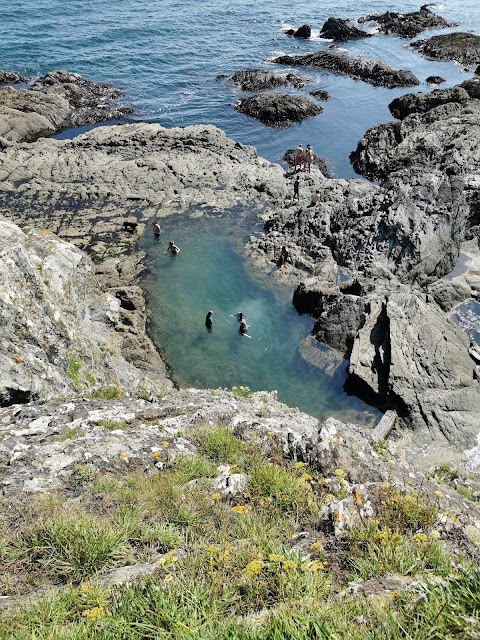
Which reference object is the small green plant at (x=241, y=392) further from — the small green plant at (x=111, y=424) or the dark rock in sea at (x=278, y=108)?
the dark rock in sea at (x=278, y=108)

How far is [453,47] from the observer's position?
237 ft

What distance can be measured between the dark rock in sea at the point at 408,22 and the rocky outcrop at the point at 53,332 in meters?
85.9

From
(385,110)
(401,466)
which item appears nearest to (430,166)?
(385,110)

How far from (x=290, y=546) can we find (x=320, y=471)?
275 centimetres

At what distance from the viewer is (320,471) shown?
386 inches

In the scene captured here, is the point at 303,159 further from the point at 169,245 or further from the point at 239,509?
the point at 239,509

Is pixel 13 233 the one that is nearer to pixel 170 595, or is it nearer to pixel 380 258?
pixel 170 595

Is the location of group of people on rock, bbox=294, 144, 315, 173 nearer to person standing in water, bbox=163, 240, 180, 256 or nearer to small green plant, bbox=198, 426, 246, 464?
person standing in water, bbox=163, 240, 180, 256

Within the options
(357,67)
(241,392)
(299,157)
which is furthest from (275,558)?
(357,67)

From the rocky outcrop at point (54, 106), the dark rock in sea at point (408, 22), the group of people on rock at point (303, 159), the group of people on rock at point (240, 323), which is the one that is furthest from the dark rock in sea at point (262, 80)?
the group of people on rock at point (240, 323)

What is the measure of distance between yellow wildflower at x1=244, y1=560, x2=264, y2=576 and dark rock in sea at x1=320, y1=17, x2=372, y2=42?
89001 mm

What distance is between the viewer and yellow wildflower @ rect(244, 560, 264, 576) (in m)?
5.80

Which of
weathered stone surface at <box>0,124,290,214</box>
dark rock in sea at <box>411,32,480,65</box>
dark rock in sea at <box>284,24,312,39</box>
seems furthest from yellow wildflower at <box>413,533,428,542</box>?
dark rock in sea at <box>284,24,312,39</box>

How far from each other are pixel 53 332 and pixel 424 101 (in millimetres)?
48944
